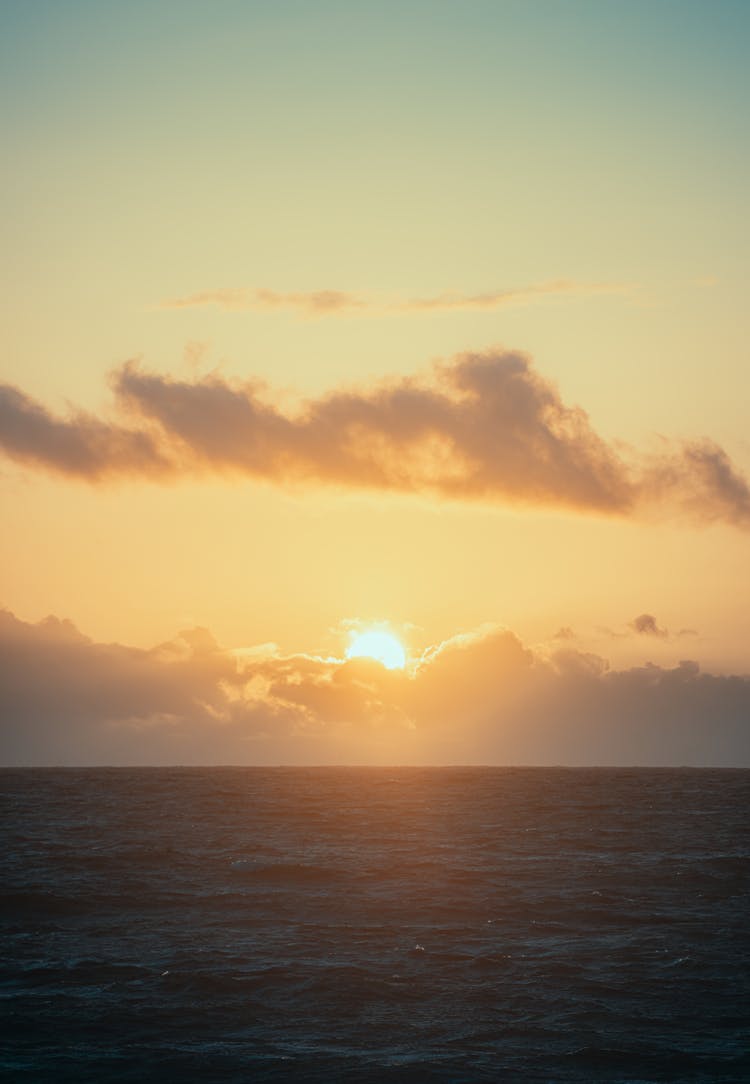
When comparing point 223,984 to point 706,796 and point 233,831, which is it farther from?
point 706,796

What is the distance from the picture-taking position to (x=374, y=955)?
61469mm

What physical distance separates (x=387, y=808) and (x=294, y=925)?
86.5 metres

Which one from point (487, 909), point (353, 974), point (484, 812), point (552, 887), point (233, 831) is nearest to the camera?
point (353, 974)

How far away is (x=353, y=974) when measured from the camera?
5700 centimetres

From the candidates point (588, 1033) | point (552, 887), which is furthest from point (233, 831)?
point (588, 1033)

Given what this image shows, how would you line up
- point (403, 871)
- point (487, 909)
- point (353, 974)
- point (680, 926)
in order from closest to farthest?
point (353, 974) → point (680, 926) → point (487, 909) → point (403, 871)

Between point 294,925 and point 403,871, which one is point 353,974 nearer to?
point 294,925

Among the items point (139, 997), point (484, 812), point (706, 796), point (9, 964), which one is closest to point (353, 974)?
point (139, 997)

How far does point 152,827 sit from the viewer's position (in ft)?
418

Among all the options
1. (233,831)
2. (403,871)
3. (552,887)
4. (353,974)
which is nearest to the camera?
(353,974)

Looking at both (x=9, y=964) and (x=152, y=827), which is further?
(x=152, y=827)

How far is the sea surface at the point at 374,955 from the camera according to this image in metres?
44.1

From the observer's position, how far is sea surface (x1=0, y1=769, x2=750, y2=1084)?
4406 centimetres

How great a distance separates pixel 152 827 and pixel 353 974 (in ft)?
247
